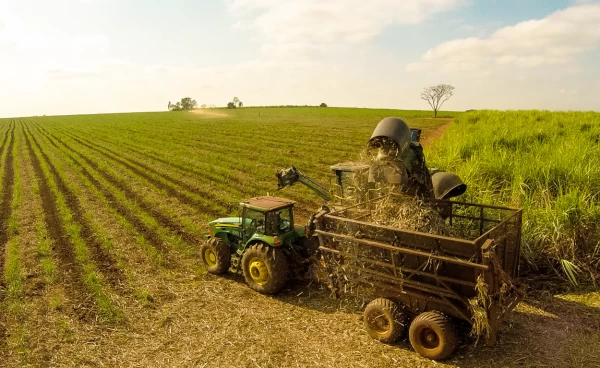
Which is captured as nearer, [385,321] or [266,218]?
[385,321]

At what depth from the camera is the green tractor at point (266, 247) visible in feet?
28.6

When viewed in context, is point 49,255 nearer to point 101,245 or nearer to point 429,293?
point 101,245

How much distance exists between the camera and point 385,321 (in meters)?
6.92

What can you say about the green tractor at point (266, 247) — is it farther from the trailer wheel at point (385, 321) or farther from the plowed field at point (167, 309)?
the trailer wheel at point (385, 321)

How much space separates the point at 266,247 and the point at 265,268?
1.47 ft

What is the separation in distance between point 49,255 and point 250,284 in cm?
625

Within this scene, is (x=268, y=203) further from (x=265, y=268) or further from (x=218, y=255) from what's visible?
(x=218, y=255)

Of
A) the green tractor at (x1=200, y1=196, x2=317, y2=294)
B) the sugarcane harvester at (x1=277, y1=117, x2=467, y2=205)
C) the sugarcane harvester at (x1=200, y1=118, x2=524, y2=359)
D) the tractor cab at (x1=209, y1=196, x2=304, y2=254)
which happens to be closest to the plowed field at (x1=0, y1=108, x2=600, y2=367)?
the green tractor at (x1=200, y1=196, x2=317, y2=294)

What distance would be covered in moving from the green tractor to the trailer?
1.58 meters

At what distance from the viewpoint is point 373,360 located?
6.48m

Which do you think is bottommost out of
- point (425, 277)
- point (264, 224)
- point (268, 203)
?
point (425, 277)

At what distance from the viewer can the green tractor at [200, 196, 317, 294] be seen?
8.72 m

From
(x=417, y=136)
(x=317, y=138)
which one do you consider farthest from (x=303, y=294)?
(x=317, y=138)

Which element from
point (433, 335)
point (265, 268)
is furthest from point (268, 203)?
point (433, 335)
